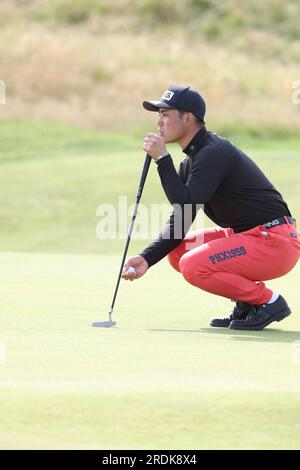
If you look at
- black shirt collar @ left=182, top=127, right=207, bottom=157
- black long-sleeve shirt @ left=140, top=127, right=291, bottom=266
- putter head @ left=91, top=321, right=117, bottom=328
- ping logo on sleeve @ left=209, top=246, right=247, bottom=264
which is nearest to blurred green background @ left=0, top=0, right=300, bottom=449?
putter head @ left=91, top=321, right=117, bottom=328

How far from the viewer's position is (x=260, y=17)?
1748 inches

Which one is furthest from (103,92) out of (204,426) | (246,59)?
(204,426)

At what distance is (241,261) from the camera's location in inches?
272

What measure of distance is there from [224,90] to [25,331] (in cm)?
2561

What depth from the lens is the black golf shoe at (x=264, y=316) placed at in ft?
22.5

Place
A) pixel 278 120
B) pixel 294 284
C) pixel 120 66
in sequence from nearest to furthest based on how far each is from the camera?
pixel 294 284 < pixel 278 120 < pixel 120 66

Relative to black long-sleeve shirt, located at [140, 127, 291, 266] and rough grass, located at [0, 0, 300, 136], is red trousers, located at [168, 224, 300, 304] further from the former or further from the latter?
rough grass, located at [0, 0, 300, 136]

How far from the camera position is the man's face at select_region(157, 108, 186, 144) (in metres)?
6.86

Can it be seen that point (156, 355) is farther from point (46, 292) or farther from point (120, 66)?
point (120, 66)

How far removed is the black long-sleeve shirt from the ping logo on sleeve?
178mm

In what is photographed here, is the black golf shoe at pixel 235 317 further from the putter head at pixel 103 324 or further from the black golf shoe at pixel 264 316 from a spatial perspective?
the putter head at pixel 103 324

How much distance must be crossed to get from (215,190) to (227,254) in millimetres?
405

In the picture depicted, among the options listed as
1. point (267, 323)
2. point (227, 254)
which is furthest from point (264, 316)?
point (227, 254)

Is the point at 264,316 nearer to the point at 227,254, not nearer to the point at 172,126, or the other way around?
the point at 227,254
